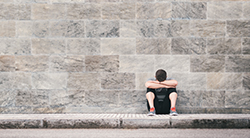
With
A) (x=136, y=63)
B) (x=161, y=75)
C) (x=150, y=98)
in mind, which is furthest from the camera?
(x=136, y=63)

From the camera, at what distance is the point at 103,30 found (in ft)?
23.0

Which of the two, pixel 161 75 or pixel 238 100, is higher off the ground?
pixel 161 75

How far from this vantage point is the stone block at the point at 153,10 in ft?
22.8

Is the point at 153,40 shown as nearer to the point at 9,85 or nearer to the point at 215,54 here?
the point at 215,54

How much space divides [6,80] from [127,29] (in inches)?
132

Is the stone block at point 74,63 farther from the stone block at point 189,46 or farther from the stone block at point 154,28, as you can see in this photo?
the stone block at point 189,46

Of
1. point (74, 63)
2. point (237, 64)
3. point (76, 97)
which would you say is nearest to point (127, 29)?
point (74, 63)

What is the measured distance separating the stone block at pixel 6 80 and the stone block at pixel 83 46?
1.63 meters

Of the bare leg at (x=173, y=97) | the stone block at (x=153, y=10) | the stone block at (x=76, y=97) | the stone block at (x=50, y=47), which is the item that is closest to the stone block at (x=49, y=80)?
the stone block at (x=76, y=97)

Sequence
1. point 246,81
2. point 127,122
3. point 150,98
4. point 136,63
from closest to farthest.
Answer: point 127,122 → point 150,98 → point 246,81 → point 136,63

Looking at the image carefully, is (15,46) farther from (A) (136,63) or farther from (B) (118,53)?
(A) (136,63)

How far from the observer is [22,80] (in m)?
7.00

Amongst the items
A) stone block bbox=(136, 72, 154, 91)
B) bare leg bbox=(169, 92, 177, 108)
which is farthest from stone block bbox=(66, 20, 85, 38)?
bare leg bbox=(169, 92, 177, 108)

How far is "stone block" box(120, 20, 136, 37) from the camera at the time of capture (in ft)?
22.9
